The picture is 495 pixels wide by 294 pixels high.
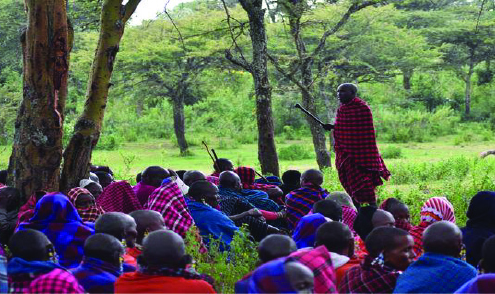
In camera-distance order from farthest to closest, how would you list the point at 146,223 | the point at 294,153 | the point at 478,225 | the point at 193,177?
the point at 294,153
the point at 193,177
the point at 478,225
the point at 146,223

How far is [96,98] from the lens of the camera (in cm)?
847

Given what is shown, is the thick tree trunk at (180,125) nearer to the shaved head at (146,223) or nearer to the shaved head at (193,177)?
the shaved head at (193,177)

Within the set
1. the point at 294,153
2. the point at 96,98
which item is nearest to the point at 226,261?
the point at 96,98

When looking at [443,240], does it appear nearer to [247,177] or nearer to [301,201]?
[301,201]

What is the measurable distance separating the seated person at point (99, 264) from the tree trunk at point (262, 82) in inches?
273

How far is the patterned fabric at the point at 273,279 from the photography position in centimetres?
329

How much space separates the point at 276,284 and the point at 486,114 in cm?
3090

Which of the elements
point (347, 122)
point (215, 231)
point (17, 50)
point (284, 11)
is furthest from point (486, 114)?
point (215, 231)

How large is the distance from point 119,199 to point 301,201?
1672mm

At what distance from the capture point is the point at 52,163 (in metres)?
7.61

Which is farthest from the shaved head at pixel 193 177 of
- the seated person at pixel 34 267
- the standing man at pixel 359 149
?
the seated person at pixel 34 267

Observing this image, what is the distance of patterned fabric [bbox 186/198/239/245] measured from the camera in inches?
232

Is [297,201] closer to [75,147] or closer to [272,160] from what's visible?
[75,147]

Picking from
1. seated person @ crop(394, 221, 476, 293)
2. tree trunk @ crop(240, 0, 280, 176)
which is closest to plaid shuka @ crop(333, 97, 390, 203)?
tree trunk @ crop(240, 0, 280, 176)
